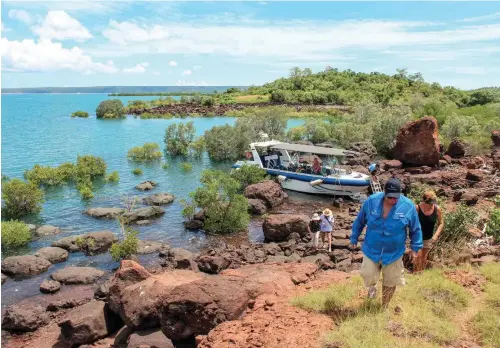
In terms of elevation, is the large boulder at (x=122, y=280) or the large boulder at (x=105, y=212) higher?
the large boulder at (x=122, y=280)

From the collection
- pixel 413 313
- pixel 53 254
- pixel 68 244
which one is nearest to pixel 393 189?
pixel 413 313

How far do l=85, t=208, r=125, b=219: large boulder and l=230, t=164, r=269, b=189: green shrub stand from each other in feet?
27.8

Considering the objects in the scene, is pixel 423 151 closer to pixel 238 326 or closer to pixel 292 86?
pixel 238 326

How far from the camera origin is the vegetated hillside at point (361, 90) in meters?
85.6

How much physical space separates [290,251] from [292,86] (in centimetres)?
A: 11811

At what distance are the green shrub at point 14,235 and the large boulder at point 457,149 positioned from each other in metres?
33.8

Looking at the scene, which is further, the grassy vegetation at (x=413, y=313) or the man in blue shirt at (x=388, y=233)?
the man in blue shirt at (x=388, y=233)

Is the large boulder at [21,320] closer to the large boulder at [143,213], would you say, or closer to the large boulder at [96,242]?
the large boulder at [96,242]

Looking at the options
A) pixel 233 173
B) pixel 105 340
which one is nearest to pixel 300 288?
pixel 105 340

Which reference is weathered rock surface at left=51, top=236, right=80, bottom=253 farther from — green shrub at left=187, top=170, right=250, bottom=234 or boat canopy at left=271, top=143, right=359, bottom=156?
boat canopy at left=271, top=143, right=359, bottom=156

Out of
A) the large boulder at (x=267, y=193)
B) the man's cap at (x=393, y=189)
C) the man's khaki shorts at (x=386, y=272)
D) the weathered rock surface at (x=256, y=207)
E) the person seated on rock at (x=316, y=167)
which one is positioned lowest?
the weathered rock surface at (x=256, y=207)

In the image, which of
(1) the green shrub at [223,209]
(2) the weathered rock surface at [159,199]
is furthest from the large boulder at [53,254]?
(2) the weathered rock surface at [159,199]

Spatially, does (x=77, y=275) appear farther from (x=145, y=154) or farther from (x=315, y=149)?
(x=145, y=154)

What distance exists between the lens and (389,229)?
23.3ft
